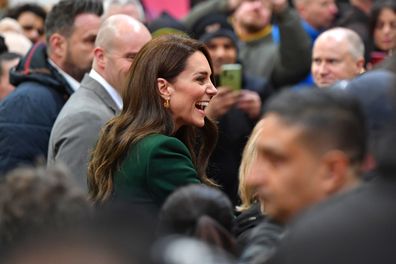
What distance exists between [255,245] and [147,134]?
1.55 meters

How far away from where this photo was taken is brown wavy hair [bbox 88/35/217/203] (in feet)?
17.6

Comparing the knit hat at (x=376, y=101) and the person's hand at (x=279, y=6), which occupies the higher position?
the knit hat at (x=376, y=101)

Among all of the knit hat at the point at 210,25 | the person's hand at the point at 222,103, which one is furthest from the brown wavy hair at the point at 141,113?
the knit hat at the point at 210,25

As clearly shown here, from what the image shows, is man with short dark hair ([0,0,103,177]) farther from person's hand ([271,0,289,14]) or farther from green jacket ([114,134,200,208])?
person's hand ([271,0,289,14])

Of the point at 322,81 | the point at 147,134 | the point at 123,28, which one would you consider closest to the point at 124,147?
the point at 147,134

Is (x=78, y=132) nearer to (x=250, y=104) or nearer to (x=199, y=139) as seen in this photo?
(x=199, y=139)

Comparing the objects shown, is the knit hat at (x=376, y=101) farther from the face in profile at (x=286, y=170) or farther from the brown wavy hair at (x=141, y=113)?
the brown wavy hair at (x=141, y=113)

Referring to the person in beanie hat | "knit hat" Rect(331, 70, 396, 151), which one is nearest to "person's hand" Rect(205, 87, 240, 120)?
the person in beanie hat

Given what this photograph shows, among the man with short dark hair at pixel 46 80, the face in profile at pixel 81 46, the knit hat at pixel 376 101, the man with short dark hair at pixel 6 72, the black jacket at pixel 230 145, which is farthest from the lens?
the man with short dark hair at pixel 6 72

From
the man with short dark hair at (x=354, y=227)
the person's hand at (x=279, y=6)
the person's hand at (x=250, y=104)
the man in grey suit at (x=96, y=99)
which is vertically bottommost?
the person's hand at (x=250, y=104)

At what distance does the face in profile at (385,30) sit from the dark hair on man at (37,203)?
6.55 meters

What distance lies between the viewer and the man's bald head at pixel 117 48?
678cm

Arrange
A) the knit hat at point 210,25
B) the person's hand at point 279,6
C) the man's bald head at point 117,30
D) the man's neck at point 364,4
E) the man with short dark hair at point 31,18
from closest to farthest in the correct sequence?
the man's bald head at point 117,30, the person's hand at point 279,6, the knit hat at point 210,25, the man's neck at point 364,4, the man with short dark hair at point 31,18

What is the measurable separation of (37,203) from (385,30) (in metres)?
6.77
